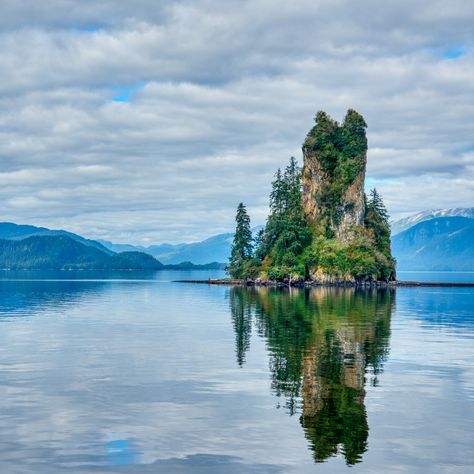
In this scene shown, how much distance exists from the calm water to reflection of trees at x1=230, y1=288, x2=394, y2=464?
5.0 inches

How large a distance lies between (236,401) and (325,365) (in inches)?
488

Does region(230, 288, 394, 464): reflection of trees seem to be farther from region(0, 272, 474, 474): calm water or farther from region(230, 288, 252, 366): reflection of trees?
region(0, 272, 474, 474): calm water

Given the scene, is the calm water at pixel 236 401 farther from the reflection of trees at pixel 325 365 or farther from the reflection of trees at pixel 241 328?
the reflection of trees at pixel 241 328

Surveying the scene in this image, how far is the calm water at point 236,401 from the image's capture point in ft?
81.6

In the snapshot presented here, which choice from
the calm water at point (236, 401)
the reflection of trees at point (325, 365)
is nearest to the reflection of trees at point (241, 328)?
the reflection of trees at point (325, 365)

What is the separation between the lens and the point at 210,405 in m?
33.6

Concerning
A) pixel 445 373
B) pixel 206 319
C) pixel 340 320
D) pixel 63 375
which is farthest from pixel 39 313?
pixel 445 373

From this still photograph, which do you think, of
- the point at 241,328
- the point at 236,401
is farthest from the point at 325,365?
the point at 241,328

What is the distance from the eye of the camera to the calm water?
81.6ft

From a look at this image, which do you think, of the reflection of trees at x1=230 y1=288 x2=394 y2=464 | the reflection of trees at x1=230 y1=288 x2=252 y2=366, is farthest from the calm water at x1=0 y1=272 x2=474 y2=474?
the reflection of trees at x1=230 y1=288 x2=252 y2=366

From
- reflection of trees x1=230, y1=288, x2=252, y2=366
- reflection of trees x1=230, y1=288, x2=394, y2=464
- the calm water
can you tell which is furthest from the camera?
reflection of trees x1=230, y1=288, x2=252, y2=366

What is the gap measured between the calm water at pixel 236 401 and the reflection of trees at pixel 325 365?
5.0 inches

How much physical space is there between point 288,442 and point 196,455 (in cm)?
404

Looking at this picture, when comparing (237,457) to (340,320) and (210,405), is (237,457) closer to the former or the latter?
(210,405)
